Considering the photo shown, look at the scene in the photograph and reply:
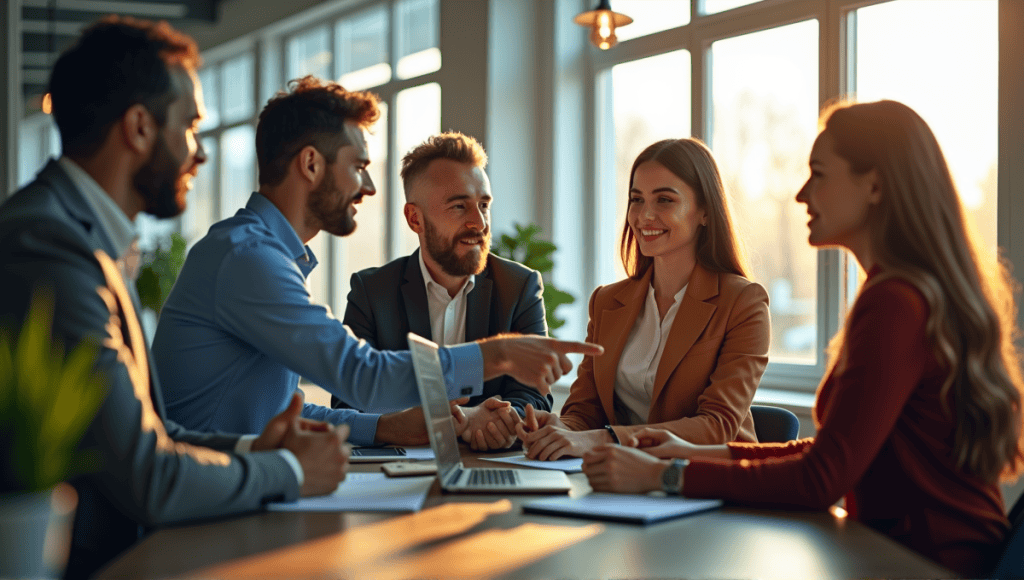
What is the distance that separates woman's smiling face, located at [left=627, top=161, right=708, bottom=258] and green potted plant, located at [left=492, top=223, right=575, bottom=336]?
7.07ft

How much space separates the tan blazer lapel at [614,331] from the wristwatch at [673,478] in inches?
37.0

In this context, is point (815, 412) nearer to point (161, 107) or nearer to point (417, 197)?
point (161, 107)

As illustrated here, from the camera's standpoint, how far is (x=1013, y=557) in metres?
1.41

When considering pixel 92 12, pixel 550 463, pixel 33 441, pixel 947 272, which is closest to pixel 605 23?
pixel 550 463

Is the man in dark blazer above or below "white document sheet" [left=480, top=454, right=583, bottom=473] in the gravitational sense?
above

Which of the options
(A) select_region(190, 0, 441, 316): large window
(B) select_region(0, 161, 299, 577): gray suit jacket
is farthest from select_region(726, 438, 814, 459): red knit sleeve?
(A) select_region(190, 0, 441, 316): large window

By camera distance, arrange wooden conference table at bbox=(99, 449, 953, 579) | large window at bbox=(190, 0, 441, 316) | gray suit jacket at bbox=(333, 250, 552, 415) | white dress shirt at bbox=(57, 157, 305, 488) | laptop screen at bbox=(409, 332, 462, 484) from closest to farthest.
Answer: wooden conference table at bbox=(99, 449, 953, 579)
white dress shirt at bbox=(57, 157, 305, 488)
laptop screen at bbox=(409, 332, 462, 484)
gray suit jacket at bbox=(333, 250, 552, 415)
large window at bbox=(190, 0, 441, 316)

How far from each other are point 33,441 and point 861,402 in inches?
48.7

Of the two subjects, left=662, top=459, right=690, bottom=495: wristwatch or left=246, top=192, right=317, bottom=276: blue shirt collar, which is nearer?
left=662, top=459, right=690, bottom=495: wristwatch

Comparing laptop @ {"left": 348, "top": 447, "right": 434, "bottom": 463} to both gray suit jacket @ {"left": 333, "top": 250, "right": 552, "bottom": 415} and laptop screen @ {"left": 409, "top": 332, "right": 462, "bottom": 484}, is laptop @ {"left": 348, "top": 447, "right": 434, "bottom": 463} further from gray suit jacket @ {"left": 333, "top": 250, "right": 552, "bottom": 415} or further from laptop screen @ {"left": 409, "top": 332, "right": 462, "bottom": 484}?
gray suit jacket @ {"left": 333, "top": 250, "right": 552, "bottom": 415}

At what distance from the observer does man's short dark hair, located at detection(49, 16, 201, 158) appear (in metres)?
1.54

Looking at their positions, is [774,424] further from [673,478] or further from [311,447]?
[311,447]

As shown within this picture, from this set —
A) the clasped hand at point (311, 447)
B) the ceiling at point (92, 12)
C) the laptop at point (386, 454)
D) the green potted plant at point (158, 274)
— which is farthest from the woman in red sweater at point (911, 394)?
the ceiling at point (92, 12)

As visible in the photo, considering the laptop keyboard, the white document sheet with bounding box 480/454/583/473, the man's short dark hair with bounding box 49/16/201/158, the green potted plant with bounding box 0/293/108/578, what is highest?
the man's short dark hair with bounding box 49/16/201/158
